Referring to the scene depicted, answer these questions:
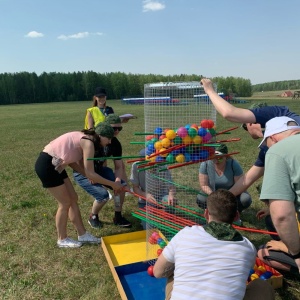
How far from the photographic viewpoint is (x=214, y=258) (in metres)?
1.91

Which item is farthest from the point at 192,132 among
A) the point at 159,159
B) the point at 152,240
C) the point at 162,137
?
the point at 152,240

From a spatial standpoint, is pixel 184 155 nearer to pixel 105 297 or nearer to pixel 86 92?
pixel 105 297

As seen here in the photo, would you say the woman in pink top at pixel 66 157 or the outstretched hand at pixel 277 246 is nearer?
the outstretched hand at pixel 277 246

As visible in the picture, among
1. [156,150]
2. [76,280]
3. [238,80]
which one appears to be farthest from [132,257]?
[238,80]

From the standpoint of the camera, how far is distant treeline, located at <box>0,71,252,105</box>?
78.2 metres

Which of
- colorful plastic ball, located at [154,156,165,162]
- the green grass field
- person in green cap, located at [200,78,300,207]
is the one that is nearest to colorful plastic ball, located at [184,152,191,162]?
colorful plastic ball, located at [154,156,165,162]

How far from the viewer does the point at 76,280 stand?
11.5 ft

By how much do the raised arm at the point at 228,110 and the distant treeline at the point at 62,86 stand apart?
75512mm

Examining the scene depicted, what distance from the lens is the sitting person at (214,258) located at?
1907 mm

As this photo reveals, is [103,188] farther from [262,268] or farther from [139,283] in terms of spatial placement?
[262,268]

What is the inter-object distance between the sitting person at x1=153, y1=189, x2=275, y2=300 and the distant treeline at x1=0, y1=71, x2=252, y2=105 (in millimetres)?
76475

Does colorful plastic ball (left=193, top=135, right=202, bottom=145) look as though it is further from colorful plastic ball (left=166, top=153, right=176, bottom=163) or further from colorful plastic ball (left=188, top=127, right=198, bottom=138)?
colorful plastic ball (left=166, top=153, right=176, bottom=163)

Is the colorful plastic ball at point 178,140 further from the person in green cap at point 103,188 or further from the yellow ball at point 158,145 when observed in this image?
the person in green cap at point 103,188

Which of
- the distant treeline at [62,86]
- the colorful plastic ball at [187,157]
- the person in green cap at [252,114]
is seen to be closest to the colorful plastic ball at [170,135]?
the colorful plastic ball at [187,157]
